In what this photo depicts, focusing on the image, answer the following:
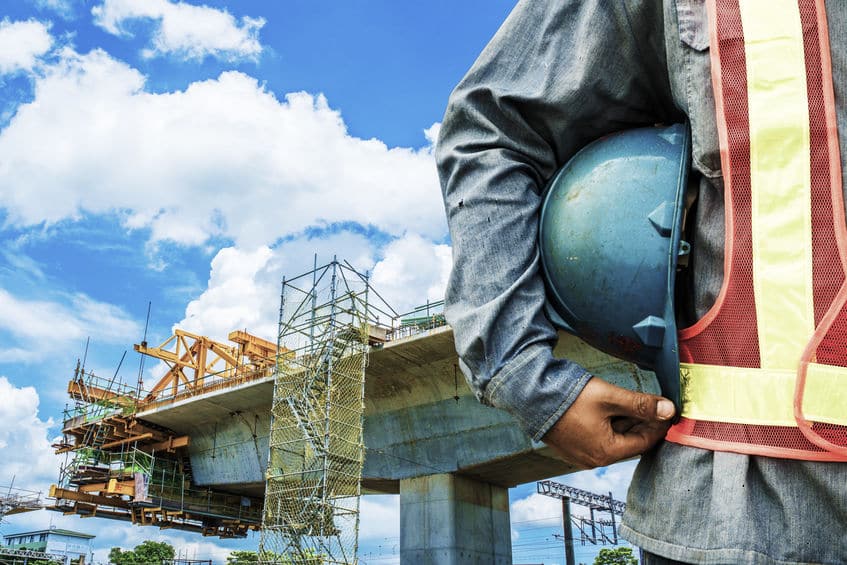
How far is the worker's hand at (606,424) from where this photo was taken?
1.49 meters

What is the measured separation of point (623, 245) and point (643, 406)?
355 millimetres

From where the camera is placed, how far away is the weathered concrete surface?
1795 centimetres

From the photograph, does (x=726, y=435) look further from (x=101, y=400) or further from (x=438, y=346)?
(x=101, y=400)

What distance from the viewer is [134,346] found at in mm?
32031

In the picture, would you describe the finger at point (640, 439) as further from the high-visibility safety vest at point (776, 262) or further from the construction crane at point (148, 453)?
the construction crane at point (148, 453)

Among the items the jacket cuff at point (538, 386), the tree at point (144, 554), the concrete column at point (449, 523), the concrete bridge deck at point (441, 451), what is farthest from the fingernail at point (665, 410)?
the tree at point (144, 554)

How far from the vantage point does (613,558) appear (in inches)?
1626

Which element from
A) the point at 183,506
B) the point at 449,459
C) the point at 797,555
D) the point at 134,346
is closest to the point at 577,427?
the point at 797,555

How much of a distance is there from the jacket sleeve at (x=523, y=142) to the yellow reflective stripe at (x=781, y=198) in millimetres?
368

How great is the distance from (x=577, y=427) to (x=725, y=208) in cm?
53

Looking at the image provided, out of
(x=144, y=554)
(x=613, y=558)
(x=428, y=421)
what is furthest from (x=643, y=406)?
(x=144, y=554)

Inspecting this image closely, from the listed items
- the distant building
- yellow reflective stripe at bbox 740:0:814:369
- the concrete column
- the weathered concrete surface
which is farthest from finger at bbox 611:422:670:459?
the distant building

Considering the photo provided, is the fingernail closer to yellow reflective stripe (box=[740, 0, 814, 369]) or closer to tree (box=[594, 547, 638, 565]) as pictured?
yellow reflective stripe (box=[740, 0, 814, 369])

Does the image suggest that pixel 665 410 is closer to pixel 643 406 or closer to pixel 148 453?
pixel 643 406
